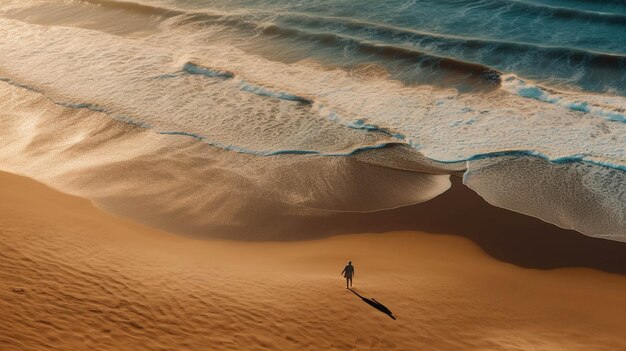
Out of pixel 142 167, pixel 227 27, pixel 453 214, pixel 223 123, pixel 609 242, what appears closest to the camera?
pixel 609 242

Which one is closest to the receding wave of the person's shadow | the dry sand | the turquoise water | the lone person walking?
the turquoise water

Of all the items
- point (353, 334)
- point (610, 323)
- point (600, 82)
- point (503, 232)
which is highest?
point (600, 82)

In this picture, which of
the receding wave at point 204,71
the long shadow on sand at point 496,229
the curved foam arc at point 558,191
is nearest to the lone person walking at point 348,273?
the long shadow on sand at point 496,229

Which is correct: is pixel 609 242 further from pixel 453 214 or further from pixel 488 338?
pixel 488 338

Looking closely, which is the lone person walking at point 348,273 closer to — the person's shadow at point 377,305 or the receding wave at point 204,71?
the person's shadow at point 377,305

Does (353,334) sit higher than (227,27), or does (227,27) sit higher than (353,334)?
(227,27)

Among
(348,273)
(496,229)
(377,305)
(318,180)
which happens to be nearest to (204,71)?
(318,180)

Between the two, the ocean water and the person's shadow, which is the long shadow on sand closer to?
the ocean water

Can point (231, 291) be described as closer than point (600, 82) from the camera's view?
Yes

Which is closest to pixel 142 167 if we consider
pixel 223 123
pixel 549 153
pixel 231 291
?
pixel 223 123
